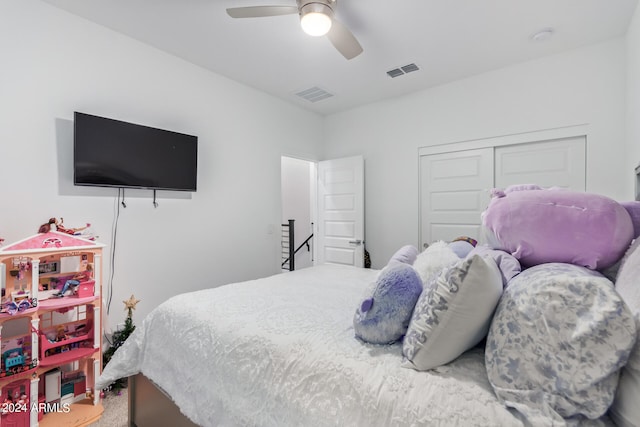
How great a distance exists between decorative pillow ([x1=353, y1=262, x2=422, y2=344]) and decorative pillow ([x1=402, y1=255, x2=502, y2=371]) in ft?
0.39

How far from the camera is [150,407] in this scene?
1723mm

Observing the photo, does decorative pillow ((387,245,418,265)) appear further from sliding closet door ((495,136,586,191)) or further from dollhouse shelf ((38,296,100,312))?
dollhouse shelf ((38,296,100,312))

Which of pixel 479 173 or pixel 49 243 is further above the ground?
pixel 479 173

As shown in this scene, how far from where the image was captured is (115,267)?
98.0 inches

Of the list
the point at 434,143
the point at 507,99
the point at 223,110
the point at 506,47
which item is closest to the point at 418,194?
the point at 434,143

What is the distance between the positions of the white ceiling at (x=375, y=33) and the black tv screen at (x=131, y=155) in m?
0.81

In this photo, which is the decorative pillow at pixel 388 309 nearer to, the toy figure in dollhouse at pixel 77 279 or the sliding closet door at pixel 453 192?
the toy figure in dollhouse at pixel 77 279

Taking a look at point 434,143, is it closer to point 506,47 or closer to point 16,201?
point 506,47

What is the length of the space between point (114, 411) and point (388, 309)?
7.16ft

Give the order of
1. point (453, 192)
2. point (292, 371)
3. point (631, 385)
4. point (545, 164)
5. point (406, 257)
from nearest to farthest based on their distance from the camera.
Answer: point (631, 385), point (292, 371), point (406, 257), point (545, 164), point (453, 192)

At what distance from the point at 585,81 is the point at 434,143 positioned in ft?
4.53

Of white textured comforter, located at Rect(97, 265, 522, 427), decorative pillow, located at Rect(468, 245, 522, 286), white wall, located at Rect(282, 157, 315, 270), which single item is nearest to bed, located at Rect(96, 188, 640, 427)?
white textured comforter, located at Rect(97, 265, 522, 427)

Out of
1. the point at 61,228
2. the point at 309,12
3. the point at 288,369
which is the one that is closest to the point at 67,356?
the point at 61,228

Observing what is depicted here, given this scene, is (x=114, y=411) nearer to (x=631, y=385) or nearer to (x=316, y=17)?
(x=631, y=385)
